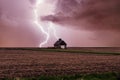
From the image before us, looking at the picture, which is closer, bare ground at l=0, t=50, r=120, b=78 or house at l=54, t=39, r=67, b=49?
bare ground at l=0, t=50, r=120, b=78

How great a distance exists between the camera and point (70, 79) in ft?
72.4

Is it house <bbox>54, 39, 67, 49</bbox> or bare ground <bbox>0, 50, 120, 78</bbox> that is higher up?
house <bbox>54, 39, 67, 49</bbox>

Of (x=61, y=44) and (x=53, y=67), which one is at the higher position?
(x=61, y=44)

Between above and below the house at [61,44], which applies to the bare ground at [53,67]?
below

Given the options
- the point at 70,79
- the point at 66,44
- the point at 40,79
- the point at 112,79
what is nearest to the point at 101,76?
the point at 112,79

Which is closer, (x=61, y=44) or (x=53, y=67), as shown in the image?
(x=53, y=67)

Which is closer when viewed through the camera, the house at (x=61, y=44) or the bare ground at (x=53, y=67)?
the bare ground at (x=53, y=67)

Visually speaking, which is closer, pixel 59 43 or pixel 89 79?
pixel 89 79

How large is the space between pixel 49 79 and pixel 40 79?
725mm

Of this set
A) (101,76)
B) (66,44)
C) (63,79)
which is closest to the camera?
(63,79)

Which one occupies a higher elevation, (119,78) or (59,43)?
(59,43)

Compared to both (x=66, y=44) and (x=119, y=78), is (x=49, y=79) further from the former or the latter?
(x=66, y=44)

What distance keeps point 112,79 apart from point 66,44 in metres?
113

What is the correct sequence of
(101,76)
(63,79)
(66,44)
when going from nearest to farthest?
(63,79), (101,76), (66,44)
